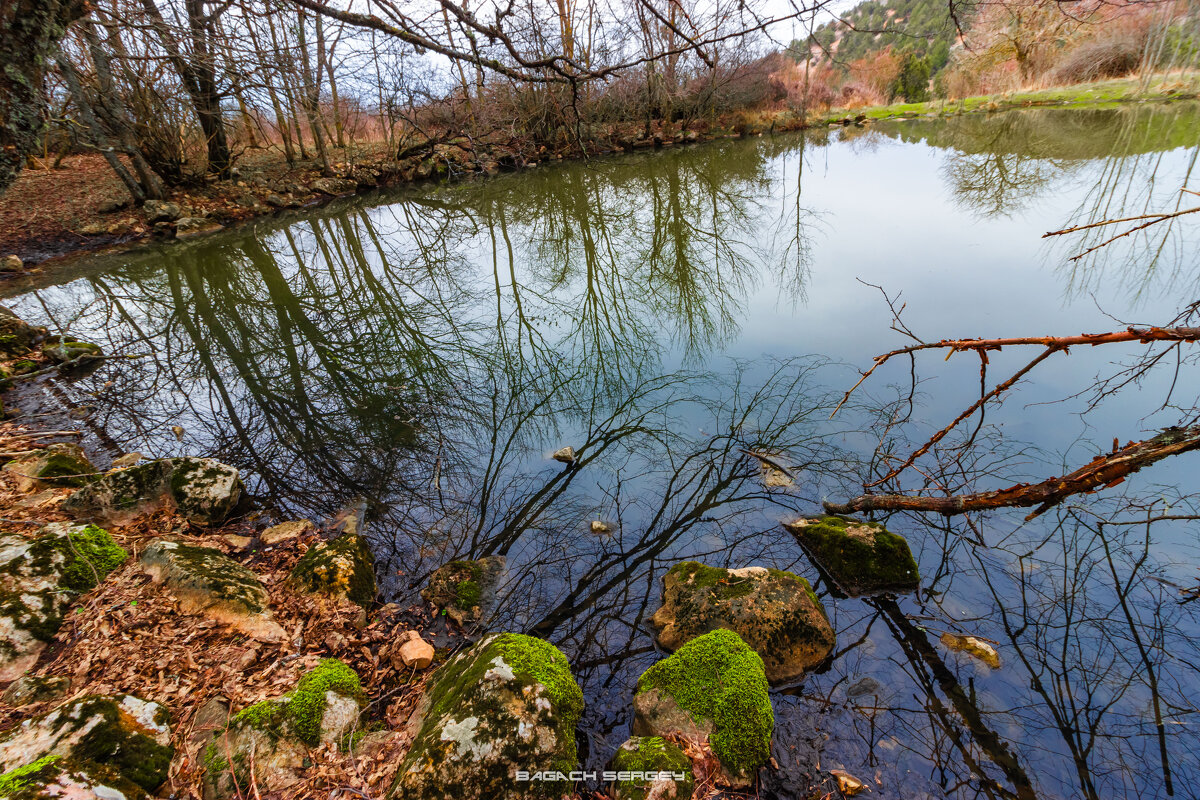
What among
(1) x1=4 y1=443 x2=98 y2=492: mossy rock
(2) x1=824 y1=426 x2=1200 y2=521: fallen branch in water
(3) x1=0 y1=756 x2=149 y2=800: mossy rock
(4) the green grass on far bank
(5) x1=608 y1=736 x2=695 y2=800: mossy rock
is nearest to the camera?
(3) x1=0 y1=756 x2=149 y2=800: mossy rock

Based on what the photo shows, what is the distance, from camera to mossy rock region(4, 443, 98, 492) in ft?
12.5

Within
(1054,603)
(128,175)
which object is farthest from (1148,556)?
(128,175)

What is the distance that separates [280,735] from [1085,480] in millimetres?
3837

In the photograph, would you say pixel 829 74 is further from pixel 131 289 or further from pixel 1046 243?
pixel 131 289

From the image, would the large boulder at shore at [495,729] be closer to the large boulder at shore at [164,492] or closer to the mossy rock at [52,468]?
the large boulder at shore at [164,492]

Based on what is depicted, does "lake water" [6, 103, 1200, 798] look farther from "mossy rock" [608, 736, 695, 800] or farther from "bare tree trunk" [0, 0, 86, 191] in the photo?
"bare tree trunk" [0, 0, 86, 191]

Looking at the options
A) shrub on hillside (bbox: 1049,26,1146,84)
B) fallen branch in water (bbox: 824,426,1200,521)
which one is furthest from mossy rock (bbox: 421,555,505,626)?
shrub on hillside (bbox: 1049,26,1146,84)

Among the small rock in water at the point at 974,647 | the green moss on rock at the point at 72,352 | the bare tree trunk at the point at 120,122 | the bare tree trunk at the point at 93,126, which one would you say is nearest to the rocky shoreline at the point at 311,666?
the small rock in water at the point at 974,647

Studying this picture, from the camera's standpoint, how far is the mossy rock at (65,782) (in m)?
1.54

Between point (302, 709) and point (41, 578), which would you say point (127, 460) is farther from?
point (302, 709)

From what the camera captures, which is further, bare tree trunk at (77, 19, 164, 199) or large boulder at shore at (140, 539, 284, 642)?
bare tree trunk at (77, 19, 164, 199)

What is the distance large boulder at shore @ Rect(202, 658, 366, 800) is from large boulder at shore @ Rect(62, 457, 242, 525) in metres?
2.11

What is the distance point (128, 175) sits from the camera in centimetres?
1152

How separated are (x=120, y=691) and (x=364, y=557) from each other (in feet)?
4.17
